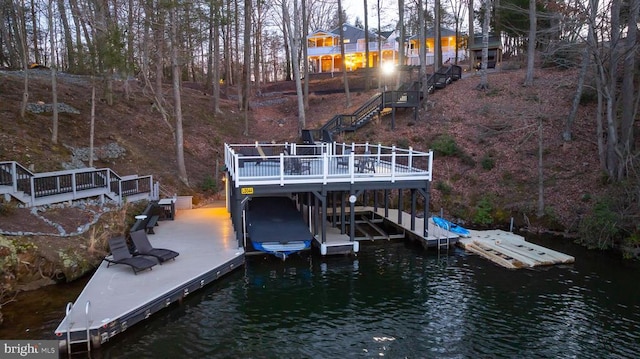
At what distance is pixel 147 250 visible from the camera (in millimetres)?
12945

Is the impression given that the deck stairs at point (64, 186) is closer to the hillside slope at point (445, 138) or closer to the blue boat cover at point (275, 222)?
the hillside slope at point (445, 138)

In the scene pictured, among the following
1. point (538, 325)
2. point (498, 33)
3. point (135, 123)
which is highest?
point (498, 33)

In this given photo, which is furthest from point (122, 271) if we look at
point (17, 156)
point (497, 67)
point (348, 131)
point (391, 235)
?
point (497, 67)

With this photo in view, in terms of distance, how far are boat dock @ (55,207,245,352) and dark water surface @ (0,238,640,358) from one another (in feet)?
1.26

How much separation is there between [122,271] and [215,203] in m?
10.8

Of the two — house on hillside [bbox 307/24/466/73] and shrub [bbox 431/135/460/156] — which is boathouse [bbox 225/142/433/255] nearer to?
shrub [bbox 431/135/460/156]

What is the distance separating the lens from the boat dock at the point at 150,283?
8.72 m

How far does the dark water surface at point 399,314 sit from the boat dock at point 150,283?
385mm

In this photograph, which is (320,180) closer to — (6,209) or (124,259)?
(124,259)

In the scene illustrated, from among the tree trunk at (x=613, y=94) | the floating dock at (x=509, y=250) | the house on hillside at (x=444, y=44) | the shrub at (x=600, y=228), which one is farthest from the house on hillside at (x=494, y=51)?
the floating dock at (x=509, y=250)

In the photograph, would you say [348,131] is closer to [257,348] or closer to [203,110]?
[203,110]

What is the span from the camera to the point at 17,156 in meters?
17.1

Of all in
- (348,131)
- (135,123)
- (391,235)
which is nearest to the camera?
(391,235)

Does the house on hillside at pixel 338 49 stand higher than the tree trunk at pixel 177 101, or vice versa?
the house on hillside at pixel 338 49
